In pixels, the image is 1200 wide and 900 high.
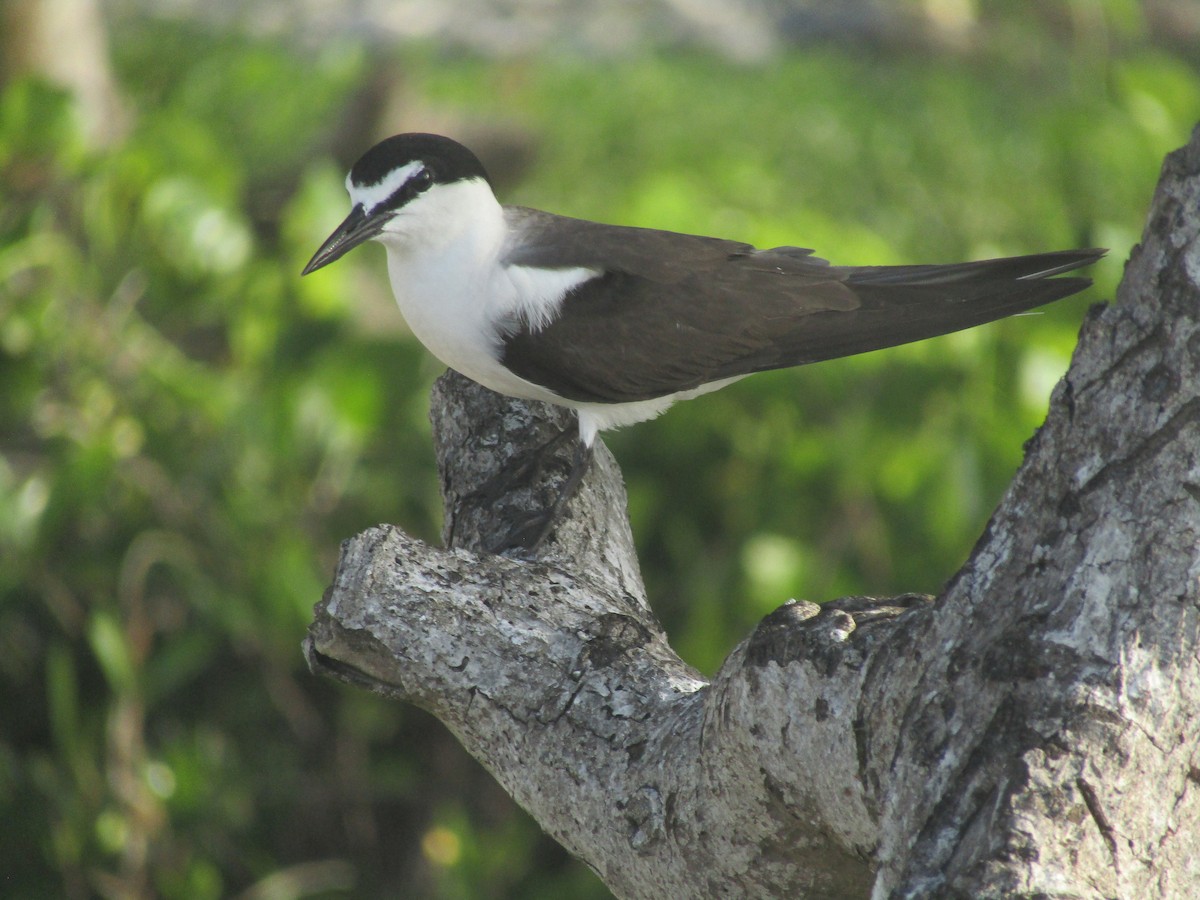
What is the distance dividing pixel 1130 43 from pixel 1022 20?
77cm

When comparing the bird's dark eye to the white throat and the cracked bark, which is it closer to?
the white throat

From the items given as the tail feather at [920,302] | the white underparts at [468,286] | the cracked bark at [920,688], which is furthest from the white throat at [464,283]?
the cracked bark at [920,688]

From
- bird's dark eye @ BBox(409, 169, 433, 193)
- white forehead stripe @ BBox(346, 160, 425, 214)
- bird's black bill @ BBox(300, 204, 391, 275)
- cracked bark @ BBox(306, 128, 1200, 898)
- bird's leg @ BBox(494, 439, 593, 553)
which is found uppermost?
bird's dark eye @ BBox(409, 169, 433, 193)

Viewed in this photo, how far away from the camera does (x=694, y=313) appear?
2549 millimetres

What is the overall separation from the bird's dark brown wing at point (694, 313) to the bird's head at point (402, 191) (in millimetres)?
174

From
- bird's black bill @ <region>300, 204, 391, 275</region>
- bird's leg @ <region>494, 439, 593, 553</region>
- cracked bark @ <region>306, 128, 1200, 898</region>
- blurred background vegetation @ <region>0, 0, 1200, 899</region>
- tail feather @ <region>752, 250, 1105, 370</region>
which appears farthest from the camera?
blurred background vegetation @ <region>0, 0, 1200, 899</region>

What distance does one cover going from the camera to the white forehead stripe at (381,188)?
2.50 metres

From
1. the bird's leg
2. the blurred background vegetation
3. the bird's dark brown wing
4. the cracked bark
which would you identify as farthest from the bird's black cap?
the blurred background vegetation

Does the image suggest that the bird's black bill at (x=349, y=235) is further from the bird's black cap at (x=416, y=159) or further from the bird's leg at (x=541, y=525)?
the bird's leg at (x=541, y=525)

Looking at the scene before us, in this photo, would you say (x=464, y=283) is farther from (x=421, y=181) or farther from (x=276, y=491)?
(x=276, y=491)

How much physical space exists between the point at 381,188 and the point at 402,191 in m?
0.04

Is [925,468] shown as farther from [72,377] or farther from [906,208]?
[906,208]

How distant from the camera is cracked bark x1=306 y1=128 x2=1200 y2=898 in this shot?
120 cm

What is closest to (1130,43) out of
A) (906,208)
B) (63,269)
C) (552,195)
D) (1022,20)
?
(1022,20)
